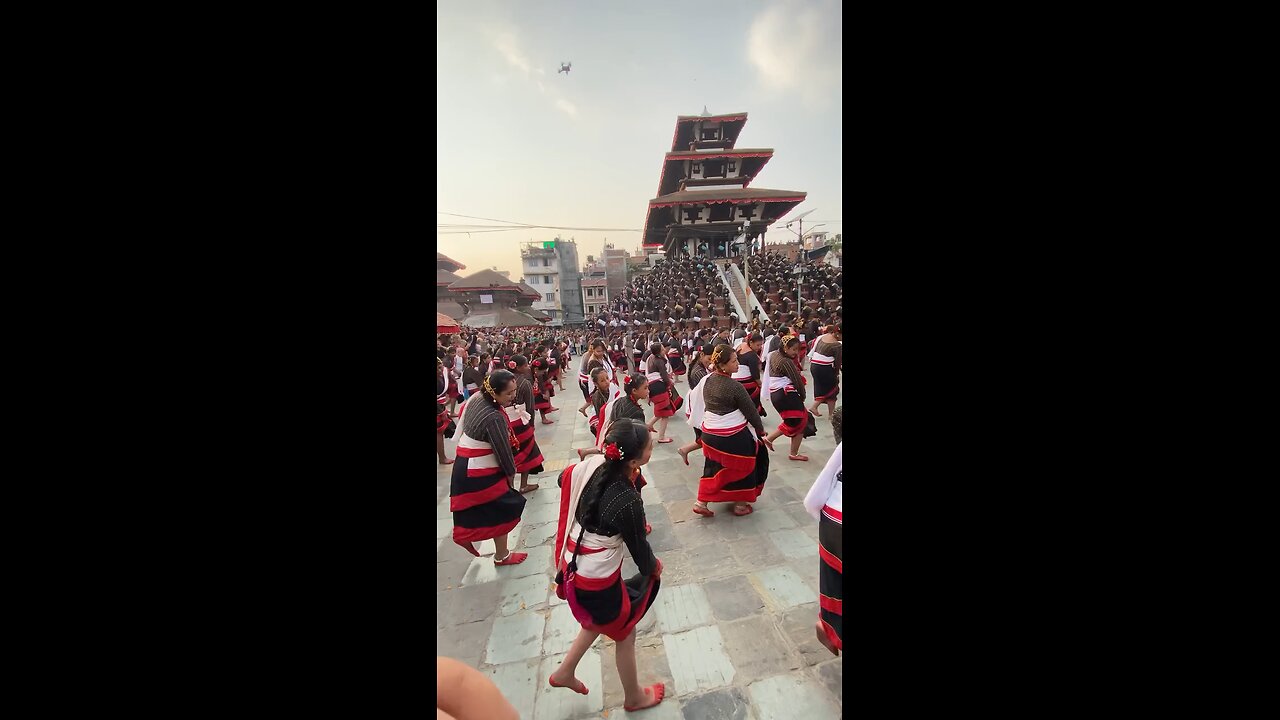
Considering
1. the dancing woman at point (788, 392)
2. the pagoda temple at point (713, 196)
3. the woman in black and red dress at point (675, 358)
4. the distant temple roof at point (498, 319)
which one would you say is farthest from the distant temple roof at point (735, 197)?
the dancing woman at point (788, 392)

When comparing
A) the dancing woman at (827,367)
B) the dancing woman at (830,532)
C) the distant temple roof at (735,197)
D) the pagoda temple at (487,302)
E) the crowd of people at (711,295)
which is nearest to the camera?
the dancing woman at (830,532)

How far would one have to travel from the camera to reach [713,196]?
24641mm

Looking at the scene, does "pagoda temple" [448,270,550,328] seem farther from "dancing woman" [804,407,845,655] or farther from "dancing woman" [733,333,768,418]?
"dancing woman" [804,407,845,655]

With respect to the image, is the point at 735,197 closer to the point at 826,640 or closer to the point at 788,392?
the point at 788,392

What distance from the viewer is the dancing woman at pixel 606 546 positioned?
210cm

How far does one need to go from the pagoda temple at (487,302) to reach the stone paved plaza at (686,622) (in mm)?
27316

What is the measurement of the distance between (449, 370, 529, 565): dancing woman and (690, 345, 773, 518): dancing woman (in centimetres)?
188

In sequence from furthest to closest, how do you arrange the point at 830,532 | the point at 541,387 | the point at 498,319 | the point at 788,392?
the point at 498,319
the point at 541,387
the point at 788,392
the point at 830,532

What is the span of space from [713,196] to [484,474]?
24464mm

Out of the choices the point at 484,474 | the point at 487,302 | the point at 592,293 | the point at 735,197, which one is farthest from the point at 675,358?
the point at 592,293

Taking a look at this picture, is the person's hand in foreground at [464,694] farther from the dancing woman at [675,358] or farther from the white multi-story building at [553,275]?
the white multi-story building at [553,275]

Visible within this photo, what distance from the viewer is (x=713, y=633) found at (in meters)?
2.69

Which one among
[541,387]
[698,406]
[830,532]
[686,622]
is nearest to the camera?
[830,532]
